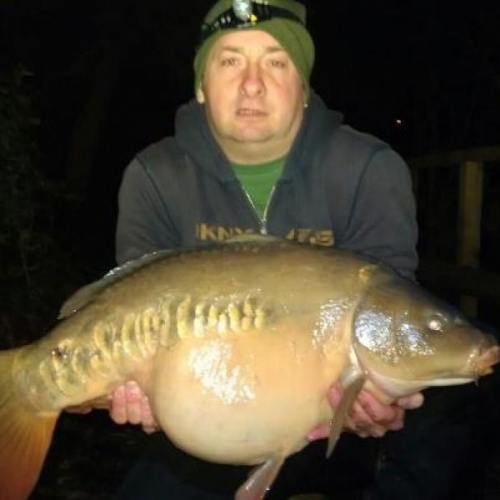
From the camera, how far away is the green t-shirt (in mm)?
2867

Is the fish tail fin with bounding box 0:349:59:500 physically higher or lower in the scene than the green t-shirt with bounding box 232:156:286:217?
lower

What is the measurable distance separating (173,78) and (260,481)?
9.58m

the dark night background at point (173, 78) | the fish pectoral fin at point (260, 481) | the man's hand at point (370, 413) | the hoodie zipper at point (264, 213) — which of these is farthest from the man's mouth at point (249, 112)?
the dark night background at point (173, 78)

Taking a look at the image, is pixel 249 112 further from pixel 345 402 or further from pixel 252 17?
pixel 345 402

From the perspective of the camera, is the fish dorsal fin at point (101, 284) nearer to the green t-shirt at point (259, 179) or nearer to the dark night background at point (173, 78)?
the green t-shirt at point (259, 179)

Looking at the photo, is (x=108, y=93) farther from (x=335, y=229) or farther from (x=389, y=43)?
(x=335, y=229)

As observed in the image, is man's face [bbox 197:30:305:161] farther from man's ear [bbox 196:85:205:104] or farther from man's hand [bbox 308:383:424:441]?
man's hand [bbox 308:383:424:441]

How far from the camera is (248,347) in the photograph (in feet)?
7.27

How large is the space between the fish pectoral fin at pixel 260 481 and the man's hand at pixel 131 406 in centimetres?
33

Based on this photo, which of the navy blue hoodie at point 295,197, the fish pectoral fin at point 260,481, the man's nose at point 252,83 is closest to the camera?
the fish pectoral fin at point 260,481

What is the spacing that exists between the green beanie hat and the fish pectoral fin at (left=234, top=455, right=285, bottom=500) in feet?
3.70

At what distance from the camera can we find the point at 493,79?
11188 mm

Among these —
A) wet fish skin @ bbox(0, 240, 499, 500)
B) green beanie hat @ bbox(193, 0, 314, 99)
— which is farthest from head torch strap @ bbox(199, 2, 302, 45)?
wet fish skin @ bbox(0, 240, 499, 500)

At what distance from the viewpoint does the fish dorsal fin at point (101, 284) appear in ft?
A: 7.63
